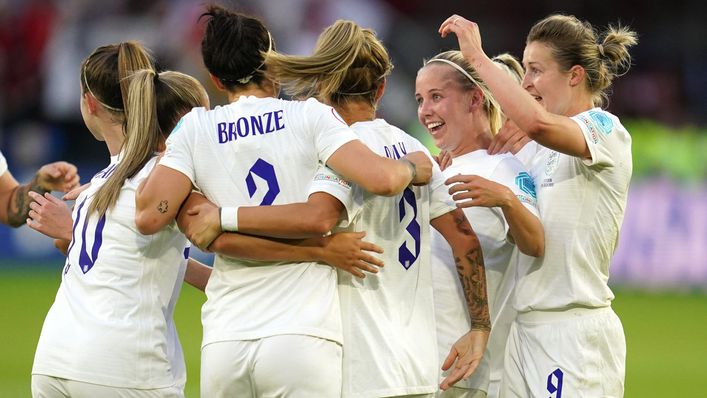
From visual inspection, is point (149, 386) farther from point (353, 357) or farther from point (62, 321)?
point (353, 357)

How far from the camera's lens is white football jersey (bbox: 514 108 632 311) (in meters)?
4.45

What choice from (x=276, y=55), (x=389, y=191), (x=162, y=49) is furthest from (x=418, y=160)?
(x=162, y=49)

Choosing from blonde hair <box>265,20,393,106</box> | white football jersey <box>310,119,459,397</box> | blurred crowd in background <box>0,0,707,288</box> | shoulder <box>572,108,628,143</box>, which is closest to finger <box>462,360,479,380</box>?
white football jersey <box>310,119,459,397</box>

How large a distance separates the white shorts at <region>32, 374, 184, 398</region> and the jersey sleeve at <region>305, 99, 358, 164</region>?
1.22 m

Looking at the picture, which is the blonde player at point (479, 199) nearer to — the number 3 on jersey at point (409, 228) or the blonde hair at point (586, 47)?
the number 3 on jersey at point (409, 228)

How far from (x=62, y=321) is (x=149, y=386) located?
1.48ft

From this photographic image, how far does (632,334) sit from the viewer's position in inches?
515

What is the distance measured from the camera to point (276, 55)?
13.3 feet

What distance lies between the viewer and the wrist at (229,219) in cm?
396

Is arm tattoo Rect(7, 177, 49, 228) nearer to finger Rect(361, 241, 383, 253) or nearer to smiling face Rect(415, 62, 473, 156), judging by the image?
smiling face Rect(415, 62, 473, 156)

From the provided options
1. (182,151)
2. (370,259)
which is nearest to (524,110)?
(370,259)

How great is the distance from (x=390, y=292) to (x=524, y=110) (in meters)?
0.90

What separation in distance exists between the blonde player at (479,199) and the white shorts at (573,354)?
0.29 metres

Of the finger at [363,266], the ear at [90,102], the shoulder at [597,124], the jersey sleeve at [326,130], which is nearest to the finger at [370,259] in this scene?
the finger at [363,266]
